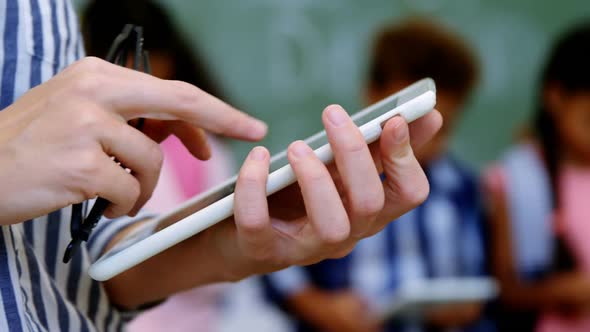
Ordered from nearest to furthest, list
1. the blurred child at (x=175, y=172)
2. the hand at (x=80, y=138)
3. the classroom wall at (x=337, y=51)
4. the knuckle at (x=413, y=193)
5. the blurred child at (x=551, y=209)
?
the hand at (x=80, y=138) < the knuckle at (x=413, y=193) < the blurred child at (x=175, y=172) < the blurred child at (x=551, y=209) < the classroom wall at (x=337, y=51)

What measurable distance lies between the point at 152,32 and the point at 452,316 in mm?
725

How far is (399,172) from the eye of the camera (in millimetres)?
423

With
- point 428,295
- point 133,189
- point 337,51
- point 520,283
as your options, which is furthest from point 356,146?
point 337,51

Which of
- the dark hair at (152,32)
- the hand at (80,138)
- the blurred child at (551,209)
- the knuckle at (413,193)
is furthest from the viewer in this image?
the blurred child at (551,209)

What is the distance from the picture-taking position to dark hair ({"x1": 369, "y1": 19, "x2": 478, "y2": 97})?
4.61 feet

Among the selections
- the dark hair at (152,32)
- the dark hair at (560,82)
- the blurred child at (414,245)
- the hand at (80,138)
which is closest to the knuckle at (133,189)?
the hand at (80,138)

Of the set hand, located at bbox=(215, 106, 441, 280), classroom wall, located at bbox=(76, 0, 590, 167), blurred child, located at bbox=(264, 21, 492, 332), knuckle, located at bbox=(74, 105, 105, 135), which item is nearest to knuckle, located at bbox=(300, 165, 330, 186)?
hand, located at bbox=(215, 106, 441, 280)

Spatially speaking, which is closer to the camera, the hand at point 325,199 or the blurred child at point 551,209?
the hand at point 325,199

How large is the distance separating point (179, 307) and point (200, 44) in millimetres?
785

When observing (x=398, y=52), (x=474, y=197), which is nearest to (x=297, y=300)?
(x=474, y=197)

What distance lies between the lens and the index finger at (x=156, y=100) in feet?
1.12

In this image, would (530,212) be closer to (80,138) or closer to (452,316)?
(452,316)

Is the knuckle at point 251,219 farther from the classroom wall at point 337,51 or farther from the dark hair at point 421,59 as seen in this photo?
the classroom wall at point 337,51

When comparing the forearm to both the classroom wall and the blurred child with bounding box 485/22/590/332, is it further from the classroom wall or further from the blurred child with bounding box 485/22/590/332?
the classroom wall
